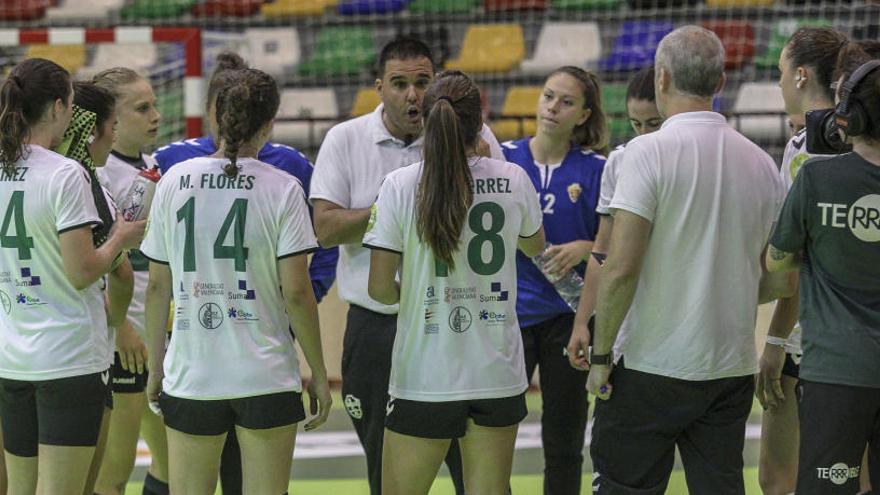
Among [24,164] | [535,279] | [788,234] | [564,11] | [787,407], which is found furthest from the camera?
[564,11]

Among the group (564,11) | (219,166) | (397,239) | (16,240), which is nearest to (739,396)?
(397,239)

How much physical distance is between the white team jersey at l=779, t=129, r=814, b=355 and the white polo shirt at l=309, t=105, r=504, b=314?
41.7 inches

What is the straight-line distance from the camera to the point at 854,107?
3.14 m

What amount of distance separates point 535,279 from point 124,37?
11.7ft

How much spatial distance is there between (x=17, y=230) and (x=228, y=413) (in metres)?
0.92

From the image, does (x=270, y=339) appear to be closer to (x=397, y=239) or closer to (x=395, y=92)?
(x=397, y=239)

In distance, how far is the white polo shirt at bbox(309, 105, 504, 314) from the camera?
4211 millimetres

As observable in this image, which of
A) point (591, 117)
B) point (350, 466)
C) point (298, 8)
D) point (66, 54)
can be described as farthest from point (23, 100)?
point (298, 8)

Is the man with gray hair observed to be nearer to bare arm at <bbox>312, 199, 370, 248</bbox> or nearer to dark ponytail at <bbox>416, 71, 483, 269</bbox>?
dark ponytail at <bbox>416, 71, 483, 269</bbox>

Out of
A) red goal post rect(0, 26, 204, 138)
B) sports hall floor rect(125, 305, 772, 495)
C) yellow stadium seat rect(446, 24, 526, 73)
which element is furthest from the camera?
yellow stadium seat rect(446, 24, 526, 73)

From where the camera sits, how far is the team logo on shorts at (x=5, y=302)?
367cm

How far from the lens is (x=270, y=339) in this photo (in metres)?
3.46

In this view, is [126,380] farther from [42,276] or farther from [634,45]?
[634,45]

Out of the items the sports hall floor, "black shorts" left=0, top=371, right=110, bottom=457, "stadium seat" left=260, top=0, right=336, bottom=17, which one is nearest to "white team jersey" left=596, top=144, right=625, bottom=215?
"black shorts" left=0, top=371, right=110, bottom=457
